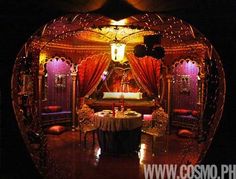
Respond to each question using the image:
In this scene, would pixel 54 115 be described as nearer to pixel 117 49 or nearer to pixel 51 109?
pixel 51 109

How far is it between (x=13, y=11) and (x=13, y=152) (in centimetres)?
190

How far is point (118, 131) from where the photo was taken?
7418 mm

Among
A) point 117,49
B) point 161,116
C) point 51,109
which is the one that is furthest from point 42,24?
point 51,109

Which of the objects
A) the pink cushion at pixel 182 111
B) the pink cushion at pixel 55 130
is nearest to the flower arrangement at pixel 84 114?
the pink cushion at pixel 55 130

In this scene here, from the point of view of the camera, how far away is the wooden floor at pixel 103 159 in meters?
6.11

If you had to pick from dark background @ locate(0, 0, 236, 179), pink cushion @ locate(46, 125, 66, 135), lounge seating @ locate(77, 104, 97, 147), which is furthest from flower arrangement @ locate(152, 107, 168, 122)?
pink cushion @ locate(46, 125, 66, 135)

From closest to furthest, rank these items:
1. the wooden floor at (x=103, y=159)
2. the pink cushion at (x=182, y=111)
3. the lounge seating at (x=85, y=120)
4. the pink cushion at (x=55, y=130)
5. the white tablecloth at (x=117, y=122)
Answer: the wooden floor at (x=103, y=159) → the white tablecloth at (x=117, y=122) → the lounge seating at (x=85, y=120) → the pink cushion at (x=55, y=130) → the pink cushion at (x=182, y=111)

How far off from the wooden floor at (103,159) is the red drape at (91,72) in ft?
7.80

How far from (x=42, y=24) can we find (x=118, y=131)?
13.9ft

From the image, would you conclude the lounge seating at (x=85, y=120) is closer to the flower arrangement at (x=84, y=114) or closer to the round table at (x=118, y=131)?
the flower arrangement at (x=84, y=114)

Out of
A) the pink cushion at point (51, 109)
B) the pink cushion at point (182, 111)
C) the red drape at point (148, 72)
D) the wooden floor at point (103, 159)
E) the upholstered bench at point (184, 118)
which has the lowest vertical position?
the wooden floor at point (103, 159)

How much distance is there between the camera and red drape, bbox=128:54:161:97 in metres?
11.1

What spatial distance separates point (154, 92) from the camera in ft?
36.4

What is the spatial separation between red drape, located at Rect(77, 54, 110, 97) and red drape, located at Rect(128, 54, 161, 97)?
43.9 inches
